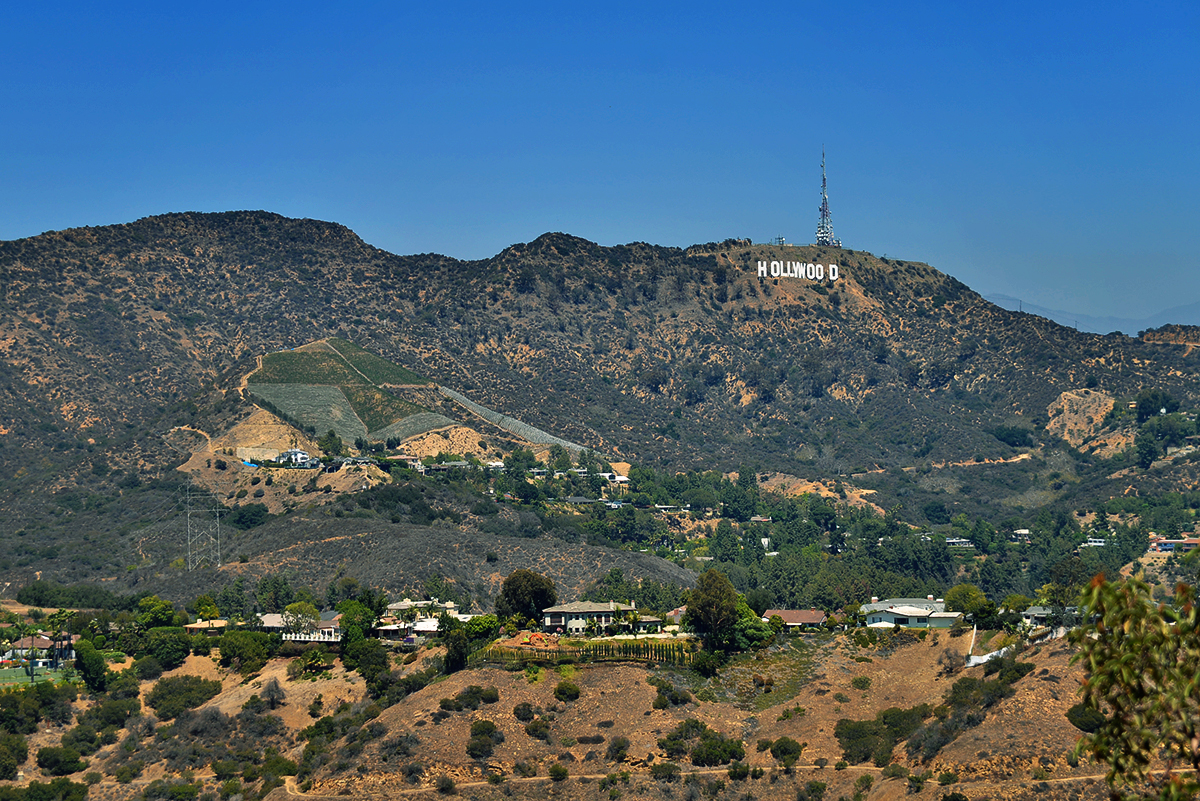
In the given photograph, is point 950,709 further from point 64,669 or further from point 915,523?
point 915,523

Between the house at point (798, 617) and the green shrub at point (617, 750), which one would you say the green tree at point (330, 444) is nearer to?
the house at point (798, 617)

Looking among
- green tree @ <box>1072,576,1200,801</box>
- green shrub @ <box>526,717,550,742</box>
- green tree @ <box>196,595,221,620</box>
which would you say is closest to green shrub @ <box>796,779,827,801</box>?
green shrub @ <box>526,717,550,742</box>

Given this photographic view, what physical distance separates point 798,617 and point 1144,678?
7923 cm

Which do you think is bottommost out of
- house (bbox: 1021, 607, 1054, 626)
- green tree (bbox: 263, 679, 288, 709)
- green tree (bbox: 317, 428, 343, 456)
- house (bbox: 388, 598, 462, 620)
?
green tree (bbox: 263, 679, 288, 709)

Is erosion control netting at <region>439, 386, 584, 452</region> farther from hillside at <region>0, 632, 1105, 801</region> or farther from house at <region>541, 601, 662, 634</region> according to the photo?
hillside at <region>0, 632, 1105, 801</region>

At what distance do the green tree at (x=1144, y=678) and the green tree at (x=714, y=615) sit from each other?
218 ft

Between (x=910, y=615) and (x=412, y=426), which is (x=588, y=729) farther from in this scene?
(x=412, y=426)

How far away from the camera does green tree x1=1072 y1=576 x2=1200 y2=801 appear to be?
18.0m

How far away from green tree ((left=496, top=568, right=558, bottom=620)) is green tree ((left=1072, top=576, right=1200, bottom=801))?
74346mm

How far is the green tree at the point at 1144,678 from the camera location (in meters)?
18.0

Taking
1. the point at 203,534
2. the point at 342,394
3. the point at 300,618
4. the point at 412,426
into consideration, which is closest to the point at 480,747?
the point at 300,618

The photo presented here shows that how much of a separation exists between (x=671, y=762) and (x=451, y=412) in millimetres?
118795

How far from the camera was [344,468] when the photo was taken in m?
145

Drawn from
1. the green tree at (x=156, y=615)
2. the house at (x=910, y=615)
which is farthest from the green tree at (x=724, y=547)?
the green tree at (x=156, y=615)
